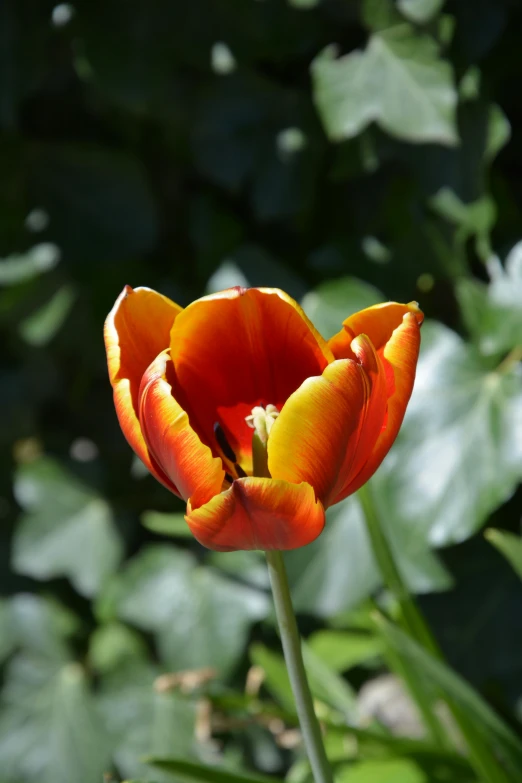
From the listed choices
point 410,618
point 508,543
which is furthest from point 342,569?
point 508,543

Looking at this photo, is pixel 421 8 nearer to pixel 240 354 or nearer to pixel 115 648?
pixel 240 354

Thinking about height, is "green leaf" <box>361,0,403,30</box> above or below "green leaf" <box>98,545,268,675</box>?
above

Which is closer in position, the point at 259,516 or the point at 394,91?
the point at 259,516

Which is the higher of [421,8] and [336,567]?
[421,8]

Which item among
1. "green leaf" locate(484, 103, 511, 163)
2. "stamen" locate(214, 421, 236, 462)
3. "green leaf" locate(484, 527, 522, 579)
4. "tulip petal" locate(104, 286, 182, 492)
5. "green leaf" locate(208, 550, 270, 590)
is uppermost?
"tulip petal" locate(104, 286, 182, 492)

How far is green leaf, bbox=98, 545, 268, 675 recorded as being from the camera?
1.11 m

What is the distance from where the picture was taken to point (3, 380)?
1.23m

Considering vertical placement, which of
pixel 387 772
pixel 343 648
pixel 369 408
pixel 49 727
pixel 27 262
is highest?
pixel 369 408

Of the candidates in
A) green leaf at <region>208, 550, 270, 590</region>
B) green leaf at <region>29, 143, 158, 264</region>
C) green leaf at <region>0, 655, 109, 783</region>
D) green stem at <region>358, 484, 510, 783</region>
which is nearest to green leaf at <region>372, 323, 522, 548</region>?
green stem at <region>358, 484, 510, 783</region>

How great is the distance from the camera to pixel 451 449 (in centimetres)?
86

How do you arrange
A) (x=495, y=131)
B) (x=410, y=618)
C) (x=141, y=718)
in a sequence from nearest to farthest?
(x=410, y=618) → (x=495, y=131) → (x=141, y=718)

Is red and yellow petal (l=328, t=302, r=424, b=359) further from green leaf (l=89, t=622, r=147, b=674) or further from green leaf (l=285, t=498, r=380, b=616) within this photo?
green leaf (l=89, t=622, r=147, b=674)

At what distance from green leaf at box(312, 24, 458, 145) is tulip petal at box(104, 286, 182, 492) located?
42 cm

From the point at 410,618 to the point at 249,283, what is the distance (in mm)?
421
